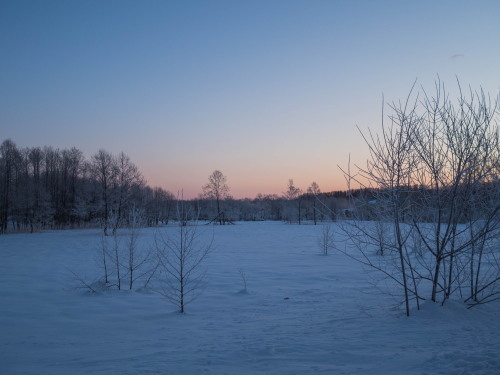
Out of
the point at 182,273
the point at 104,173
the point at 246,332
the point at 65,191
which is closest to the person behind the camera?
the point at 246,332

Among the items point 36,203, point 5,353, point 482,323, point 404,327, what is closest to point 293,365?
point 404,327

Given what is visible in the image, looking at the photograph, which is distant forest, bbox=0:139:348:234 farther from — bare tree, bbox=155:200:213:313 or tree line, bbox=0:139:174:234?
bare tree, bbox=155:200:213:313

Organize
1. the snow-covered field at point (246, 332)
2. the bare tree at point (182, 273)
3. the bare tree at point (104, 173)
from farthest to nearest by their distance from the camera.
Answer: the bare tree at point (104, 173) → the bare tree at point (182, 273) → the snow-covered field at point (246, 332)

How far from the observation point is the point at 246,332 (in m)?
5.97

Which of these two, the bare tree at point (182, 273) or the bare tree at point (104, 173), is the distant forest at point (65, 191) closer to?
the bare tree at point (104, 173)

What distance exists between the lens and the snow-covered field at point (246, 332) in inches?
170

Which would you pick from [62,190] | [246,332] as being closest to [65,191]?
[62,190]

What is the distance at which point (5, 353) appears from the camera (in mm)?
5285

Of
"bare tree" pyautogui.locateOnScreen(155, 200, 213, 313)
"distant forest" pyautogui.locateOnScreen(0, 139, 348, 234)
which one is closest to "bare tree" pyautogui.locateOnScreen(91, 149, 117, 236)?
"distant forest" pyautogui.locateOnScreen(0, 139, 348, 234)

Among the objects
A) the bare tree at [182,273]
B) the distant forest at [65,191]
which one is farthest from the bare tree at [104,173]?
the bare tree at [182,273]

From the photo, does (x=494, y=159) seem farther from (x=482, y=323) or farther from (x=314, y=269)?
(x=314, y=269)

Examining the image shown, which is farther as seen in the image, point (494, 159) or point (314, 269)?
point (314, 269)

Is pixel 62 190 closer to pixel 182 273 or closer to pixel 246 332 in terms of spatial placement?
pixel 182 273

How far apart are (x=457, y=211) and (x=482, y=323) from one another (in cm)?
190
